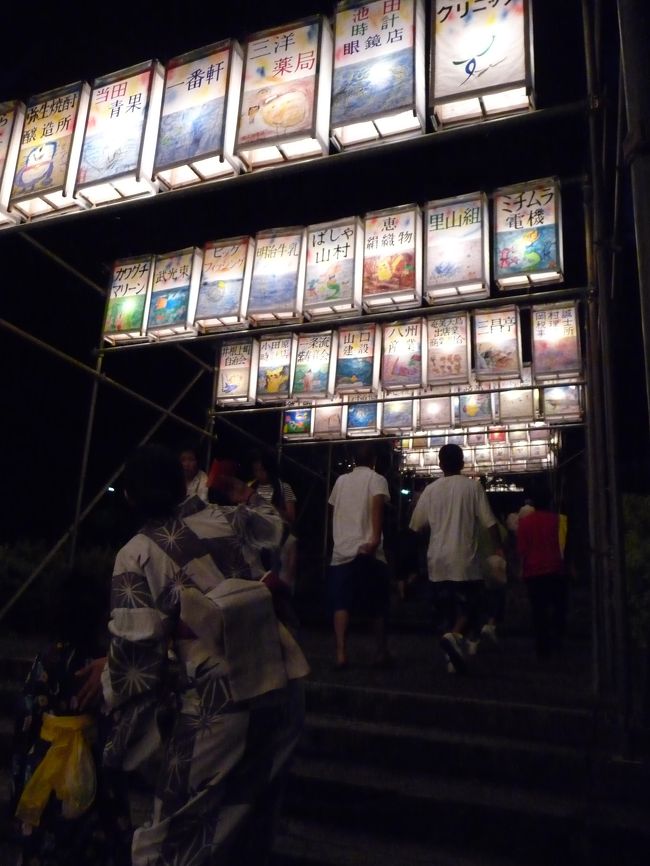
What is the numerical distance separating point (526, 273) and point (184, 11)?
3852mm

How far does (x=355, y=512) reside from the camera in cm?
570

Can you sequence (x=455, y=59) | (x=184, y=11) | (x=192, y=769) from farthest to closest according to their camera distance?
1. (x=184, y=11)
2. (x=455, y=59)
3. (x=192, y=769)

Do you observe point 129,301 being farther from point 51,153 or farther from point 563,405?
point 563,405

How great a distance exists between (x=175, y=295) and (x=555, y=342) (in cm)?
499

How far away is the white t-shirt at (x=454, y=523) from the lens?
18.2 feet

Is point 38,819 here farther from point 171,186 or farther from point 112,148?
point 112,148

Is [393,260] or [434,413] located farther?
[434,413]

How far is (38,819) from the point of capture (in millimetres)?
2496

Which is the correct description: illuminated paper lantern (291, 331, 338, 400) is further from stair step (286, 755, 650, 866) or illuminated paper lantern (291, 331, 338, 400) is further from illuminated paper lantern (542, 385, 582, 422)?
stair step (286, 755, 650, 866)

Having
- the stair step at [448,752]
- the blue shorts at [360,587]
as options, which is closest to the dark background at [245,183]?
the blue shorts at [360,587]

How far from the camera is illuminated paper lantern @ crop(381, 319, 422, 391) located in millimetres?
8648

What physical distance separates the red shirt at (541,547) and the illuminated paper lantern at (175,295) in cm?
457

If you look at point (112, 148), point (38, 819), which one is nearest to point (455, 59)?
point (112, 148)

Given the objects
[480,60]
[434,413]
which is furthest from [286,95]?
[434,413]
